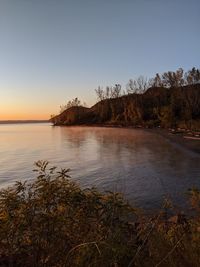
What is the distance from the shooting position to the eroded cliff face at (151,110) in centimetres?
9000

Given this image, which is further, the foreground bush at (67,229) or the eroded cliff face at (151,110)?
the eroded cliff face at (151,110)

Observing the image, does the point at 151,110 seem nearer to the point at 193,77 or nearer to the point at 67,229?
the point at 193,77

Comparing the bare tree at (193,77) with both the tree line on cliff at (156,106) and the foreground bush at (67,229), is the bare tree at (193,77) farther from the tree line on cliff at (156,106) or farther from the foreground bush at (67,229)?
the foreground bush at (67,229)

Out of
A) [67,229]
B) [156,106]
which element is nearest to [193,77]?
[156,106]

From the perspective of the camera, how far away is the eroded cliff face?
295 feet

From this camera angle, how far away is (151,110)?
12406 centimetres

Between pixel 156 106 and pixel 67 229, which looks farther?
pixel 156 106

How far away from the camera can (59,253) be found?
4.40 m

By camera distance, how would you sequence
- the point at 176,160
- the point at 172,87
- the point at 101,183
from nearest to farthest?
the point at 101,183, the point at 176,160, the point at 172,87

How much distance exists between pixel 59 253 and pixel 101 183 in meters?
16.0

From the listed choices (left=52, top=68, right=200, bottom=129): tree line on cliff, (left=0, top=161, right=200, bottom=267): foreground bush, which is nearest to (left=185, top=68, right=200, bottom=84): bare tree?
(left=52, top=68, right=200, bottom=129): tree line on cliff

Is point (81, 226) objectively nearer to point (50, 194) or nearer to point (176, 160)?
point (50, 194)

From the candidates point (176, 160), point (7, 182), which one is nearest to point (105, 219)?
point (7, 182)

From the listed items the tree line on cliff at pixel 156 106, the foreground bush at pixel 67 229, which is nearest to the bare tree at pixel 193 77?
the tree line on cliff at pixel 156 106
